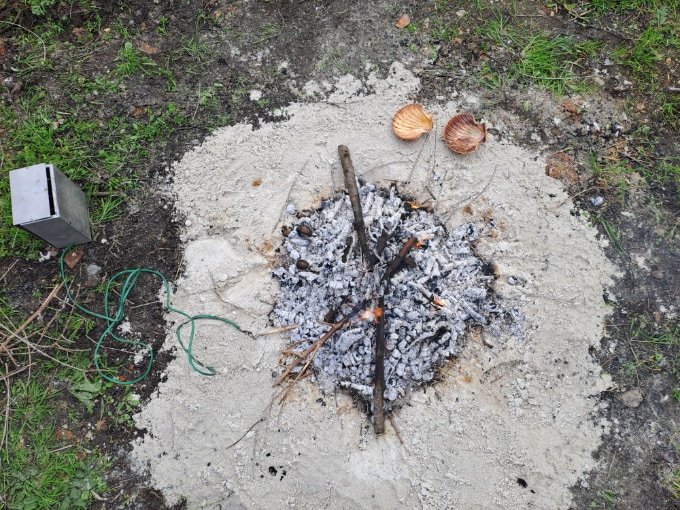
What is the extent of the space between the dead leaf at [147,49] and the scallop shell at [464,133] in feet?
7.18

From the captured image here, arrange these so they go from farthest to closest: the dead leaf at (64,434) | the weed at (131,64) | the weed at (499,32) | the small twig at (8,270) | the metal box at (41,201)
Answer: the weed at (499,32) < the weed at (131,64) < the small twig at (8,270) < the dead leaf at (64,434) < the metal box at (41,201)

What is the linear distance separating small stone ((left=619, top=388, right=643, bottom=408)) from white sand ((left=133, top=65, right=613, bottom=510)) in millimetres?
193

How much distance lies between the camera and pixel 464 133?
3.45 metres

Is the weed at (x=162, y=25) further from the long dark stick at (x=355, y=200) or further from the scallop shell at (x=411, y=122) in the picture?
the scallop shell at (x=411, y=122)

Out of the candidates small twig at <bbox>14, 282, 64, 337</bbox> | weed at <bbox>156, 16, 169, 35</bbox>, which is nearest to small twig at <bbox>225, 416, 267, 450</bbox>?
small twig at <bbox>14, 282, 64, 337</bbox>

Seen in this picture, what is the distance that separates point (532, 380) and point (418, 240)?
1.12m

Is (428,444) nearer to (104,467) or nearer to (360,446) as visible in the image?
(360,446)

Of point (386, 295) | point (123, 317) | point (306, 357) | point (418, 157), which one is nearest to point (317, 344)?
point (306, 357)

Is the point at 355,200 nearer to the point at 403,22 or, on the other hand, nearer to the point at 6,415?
the point at 403,22

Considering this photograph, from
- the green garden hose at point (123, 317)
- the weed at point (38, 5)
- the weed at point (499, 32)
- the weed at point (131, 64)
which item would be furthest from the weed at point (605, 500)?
the weed at point (38, 5)

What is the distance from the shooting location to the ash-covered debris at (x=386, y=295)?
3.14 m

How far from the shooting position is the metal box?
292cm

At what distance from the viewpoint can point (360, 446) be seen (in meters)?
3.02

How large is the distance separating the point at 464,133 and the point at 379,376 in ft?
5.69
